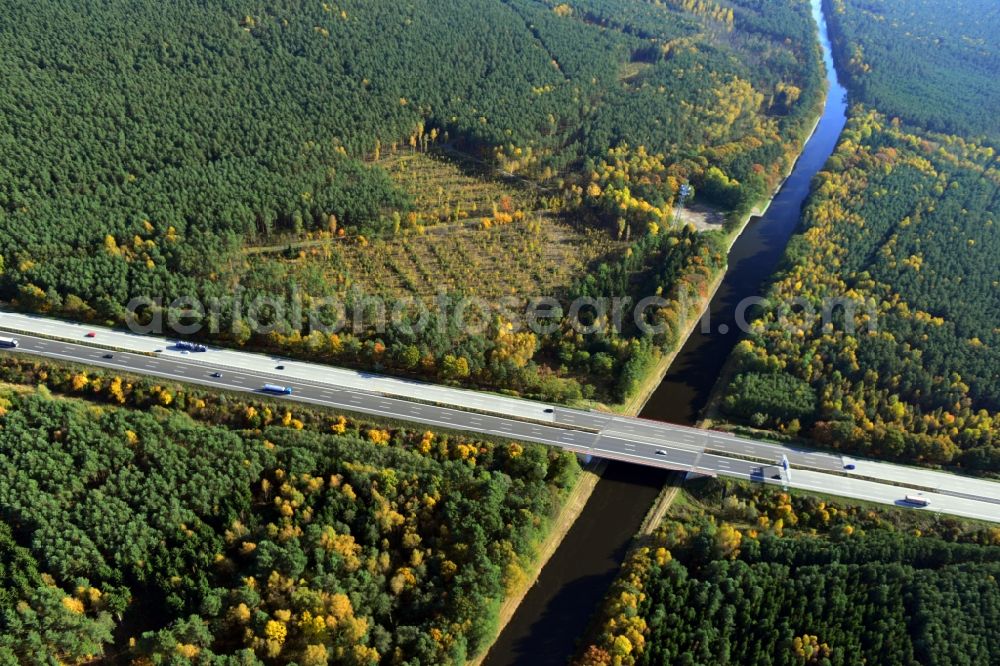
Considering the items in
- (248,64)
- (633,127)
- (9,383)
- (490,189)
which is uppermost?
(248,64)

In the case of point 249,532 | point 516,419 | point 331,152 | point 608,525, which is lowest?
point 608,525

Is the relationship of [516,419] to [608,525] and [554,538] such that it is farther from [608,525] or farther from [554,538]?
[608,525]

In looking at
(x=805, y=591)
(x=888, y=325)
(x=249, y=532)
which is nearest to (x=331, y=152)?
(x=249, y=532)

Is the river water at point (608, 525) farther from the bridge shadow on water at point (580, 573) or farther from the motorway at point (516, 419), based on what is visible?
the motorway at point (516, 419)

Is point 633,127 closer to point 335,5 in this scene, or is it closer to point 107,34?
point 335,5

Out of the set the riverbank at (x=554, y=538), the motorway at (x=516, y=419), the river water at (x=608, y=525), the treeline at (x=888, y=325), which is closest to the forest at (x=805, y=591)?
the river water at (x=608, y=525)

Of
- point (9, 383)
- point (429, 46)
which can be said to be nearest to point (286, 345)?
point (9, 383)
